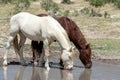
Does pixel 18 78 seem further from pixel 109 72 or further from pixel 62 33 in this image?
pixel 109 72

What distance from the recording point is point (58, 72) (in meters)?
12.7

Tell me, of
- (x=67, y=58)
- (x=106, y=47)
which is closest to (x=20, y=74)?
(x=67, y=58)

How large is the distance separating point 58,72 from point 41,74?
0.60 metres

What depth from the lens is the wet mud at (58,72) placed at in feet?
38.9

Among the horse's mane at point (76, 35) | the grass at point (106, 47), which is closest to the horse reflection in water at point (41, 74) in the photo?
the horse's mane at point (76, 35)

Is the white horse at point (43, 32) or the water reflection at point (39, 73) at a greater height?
the white horse at point (43, 32)

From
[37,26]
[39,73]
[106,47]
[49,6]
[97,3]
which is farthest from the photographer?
[97,3]

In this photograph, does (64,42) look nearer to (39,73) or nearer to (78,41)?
(78,41)

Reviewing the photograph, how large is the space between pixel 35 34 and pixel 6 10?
1633 centimetres

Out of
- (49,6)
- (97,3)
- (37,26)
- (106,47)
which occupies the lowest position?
(97,3)

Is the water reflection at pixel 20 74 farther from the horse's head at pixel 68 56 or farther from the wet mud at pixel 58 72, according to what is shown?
the horse's head at pixel 68 56

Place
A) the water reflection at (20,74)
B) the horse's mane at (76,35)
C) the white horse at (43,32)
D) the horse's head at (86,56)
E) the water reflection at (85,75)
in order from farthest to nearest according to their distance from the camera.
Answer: the horse's mane at (76,35) → the horse's head at (86,56) → the white horse at (43,32) → the water reflection at (85,75) → the water reflection at (20,74)

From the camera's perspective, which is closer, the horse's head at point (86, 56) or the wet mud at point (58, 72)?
the wet mud at point (58, 72)

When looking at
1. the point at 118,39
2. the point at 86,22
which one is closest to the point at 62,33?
the point at 118,39
